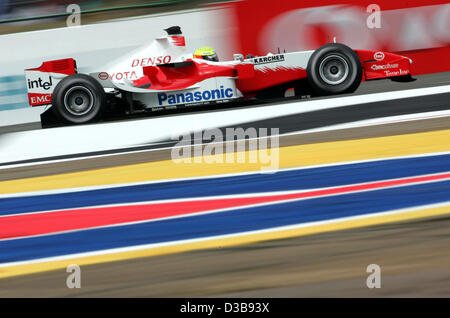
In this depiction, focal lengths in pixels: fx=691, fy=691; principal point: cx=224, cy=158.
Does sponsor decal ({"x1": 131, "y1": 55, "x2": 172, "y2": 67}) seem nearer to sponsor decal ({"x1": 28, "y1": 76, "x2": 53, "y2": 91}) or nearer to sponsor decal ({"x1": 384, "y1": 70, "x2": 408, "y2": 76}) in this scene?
sponsor decal ({"x1": 28, "y1": 76, "x2": 53, "y2": 91})

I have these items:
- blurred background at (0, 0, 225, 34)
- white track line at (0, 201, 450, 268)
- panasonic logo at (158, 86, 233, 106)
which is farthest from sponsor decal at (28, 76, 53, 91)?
white track line at (0, 201, 450, 268)

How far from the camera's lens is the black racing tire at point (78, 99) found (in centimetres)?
868

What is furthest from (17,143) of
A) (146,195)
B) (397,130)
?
(397,130)

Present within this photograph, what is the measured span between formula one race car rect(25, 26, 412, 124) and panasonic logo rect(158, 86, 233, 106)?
1cm

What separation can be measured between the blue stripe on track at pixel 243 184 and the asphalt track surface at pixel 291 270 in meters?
1.11

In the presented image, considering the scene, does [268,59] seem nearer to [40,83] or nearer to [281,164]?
[40,83]

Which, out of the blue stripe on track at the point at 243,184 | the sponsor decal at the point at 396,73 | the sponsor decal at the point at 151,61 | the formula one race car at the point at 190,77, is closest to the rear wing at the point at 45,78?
the formula one race car at the point at 190,77

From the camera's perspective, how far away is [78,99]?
8.77m

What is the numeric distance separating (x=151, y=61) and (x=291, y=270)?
5.98 m

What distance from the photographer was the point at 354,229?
11.8 ft

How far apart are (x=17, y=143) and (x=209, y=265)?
5421mm

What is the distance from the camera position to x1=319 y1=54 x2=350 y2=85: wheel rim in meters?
8.67

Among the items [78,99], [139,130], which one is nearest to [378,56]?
[139,130]
